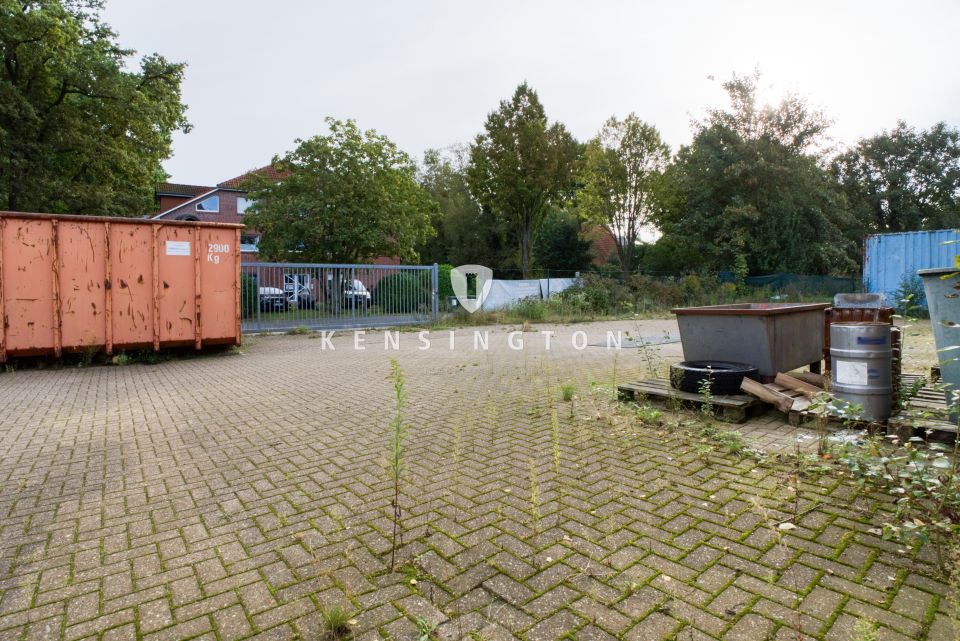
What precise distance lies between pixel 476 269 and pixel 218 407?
18.2 metres

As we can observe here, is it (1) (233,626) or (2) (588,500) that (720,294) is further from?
(1) (233,626)

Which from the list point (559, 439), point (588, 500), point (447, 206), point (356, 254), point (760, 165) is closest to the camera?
point (588, 500)

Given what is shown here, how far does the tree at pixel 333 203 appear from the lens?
69.2ft

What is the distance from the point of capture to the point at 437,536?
2939 mm

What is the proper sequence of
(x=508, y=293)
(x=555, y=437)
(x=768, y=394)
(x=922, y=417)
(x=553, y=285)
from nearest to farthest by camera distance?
(x=922, y=417), (x=555, y=437), (x=768, y=394), (x=508, y=293), (x=553, y=285)

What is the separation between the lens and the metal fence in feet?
48.8

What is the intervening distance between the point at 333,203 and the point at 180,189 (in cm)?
3154

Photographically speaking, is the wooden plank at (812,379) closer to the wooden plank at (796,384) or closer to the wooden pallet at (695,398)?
the wooden plank at (796,384)

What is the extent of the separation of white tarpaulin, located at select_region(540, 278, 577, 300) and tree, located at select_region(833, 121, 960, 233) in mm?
25871

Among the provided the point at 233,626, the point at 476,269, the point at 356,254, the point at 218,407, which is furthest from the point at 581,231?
the point at 233,626

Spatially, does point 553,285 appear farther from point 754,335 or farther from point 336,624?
point 336,624

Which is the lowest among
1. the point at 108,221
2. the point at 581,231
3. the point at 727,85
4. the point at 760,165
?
the point at 108,221

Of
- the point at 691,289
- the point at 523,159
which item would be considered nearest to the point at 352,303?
the point at 691,289

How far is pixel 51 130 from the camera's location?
676 inches
